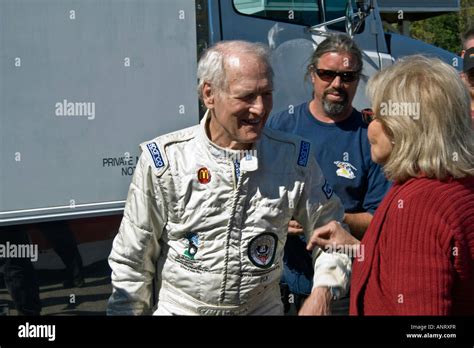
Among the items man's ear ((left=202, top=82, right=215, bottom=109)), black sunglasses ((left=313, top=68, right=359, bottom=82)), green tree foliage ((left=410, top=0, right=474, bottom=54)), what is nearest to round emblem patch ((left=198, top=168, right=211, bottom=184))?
man's ear ((left=202, top=82, right=215, bottom=109))

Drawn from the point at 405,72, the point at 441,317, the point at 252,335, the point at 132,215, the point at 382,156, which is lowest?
the point at 252,335

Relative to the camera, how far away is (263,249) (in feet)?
9.05

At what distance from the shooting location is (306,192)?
9.38 ft

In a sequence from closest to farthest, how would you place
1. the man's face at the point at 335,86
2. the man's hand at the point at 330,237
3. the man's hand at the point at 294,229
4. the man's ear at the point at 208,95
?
the man's hand at the point at 330,237 → the man's ear at the point at 208,95 → the man's hand at the point at 294,229 → the man's face at the point at 335,86

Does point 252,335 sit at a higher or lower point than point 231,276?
lower

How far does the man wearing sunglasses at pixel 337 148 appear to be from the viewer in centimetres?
369

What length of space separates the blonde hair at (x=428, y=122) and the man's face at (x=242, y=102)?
1.63 ft

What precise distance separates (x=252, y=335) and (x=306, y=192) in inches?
21.1

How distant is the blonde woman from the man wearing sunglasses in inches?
46.4

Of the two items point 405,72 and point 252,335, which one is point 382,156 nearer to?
point 405,72

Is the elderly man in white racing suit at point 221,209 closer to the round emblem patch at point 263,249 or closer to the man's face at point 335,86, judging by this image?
the round emblem patch at point 263,249

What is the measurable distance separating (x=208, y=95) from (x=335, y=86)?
114cm

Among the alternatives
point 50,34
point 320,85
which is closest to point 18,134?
point 50,34

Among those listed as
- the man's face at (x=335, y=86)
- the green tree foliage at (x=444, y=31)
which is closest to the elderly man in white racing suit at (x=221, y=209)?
the man's face at (x=335, y=86)
